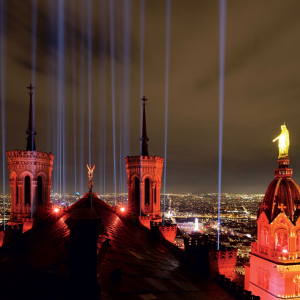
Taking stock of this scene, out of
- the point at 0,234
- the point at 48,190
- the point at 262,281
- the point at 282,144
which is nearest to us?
the point at 0,234

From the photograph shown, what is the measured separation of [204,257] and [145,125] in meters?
31.1

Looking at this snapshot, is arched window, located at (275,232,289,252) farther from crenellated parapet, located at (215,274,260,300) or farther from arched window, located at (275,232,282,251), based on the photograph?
crenellated parapet, located at (215,274,260,300)

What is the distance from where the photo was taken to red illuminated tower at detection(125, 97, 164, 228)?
3962cm

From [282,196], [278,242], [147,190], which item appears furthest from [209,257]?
[147,190]

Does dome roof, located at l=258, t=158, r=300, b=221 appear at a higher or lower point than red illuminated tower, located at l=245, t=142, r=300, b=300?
higher

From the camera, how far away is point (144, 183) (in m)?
40.2

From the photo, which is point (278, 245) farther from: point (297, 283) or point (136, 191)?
point (136, 191)

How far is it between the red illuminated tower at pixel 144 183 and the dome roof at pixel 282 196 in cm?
1592

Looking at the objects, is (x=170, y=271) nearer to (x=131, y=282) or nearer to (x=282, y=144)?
(x=131, y=282)

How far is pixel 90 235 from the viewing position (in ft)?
19.2

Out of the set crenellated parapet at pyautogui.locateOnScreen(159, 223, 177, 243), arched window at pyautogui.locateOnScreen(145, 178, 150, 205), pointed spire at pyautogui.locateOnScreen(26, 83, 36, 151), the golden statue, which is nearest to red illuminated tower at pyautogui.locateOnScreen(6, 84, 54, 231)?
pointed spire at pyautogui.locateOnScreen(26, 83, 36, 151)

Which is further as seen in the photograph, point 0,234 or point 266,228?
point 266,228

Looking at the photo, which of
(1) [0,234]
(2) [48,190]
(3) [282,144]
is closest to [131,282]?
(1) [0,234]

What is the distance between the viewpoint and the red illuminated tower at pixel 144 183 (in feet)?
130
